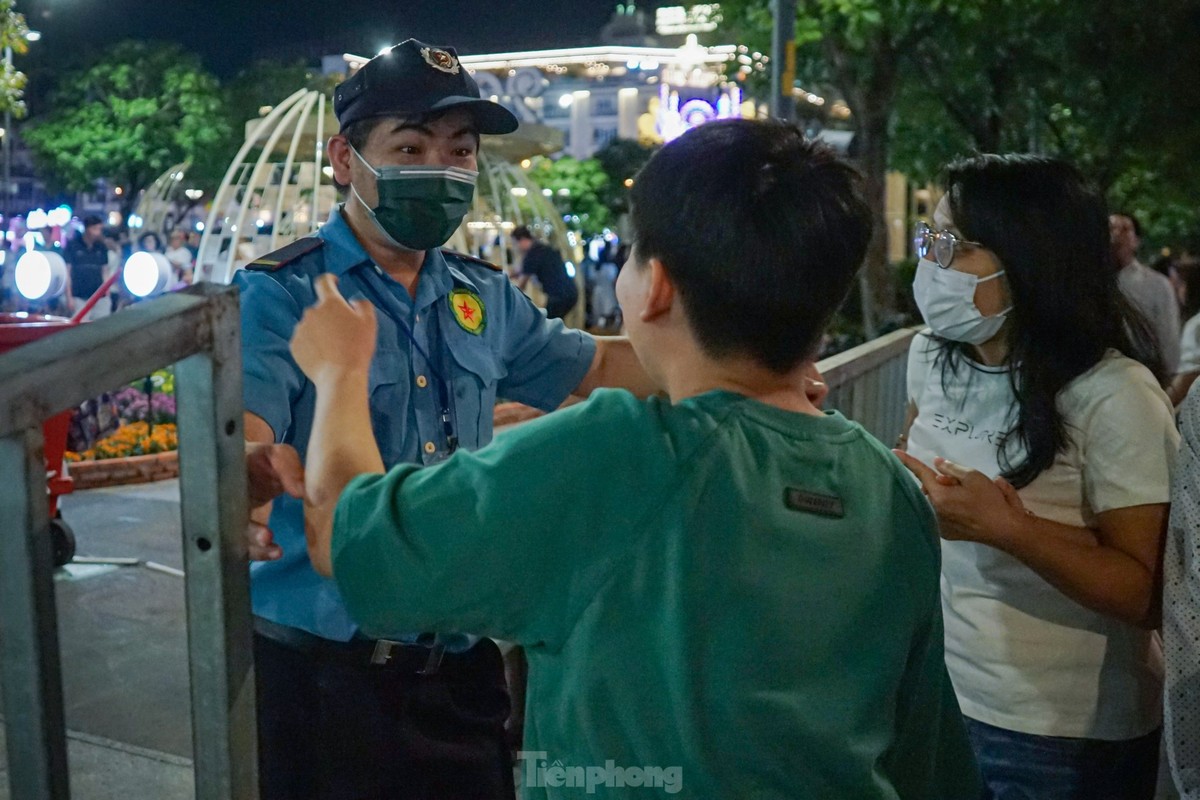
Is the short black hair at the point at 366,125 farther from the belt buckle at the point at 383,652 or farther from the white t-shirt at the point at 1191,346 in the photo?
the white t-shirt at the point at 1191,346

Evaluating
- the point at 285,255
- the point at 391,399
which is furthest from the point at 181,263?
the point at 391,399

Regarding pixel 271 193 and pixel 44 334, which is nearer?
pixel 44 334

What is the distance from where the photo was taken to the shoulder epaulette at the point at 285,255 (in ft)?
7.45

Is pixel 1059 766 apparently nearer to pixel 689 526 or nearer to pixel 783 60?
pixel 689 526

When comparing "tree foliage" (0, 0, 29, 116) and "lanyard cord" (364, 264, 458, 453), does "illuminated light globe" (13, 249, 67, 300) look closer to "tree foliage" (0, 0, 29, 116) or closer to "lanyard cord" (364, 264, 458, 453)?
"tree foliage" (0, 0, 29, 116)

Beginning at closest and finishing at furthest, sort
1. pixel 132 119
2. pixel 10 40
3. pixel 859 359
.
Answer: pixel 859 359
pixel 10 40
pixel 132 119

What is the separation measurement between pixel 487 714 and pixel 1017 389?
4.07ft

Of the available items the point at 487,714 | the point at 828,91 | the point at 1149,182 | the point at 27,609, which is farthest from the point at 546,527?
the point at 1149,182

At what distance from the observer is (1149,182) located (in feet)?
102

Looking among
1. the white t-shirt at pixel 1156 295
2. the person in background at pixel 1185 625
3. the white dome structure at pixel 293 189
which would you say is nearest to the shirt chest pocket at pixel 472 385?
the person in background at pixel 1185 625

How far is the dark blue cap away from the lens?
7.91ft

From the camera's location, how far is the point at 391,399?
7.57 feet

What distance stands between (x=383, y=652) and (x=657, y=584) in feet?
3.39

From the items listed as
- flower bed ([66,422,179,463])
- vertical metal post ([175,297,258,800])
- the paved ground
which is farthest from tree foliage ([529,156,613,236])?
vertical metal post ([175,297,258,800])
